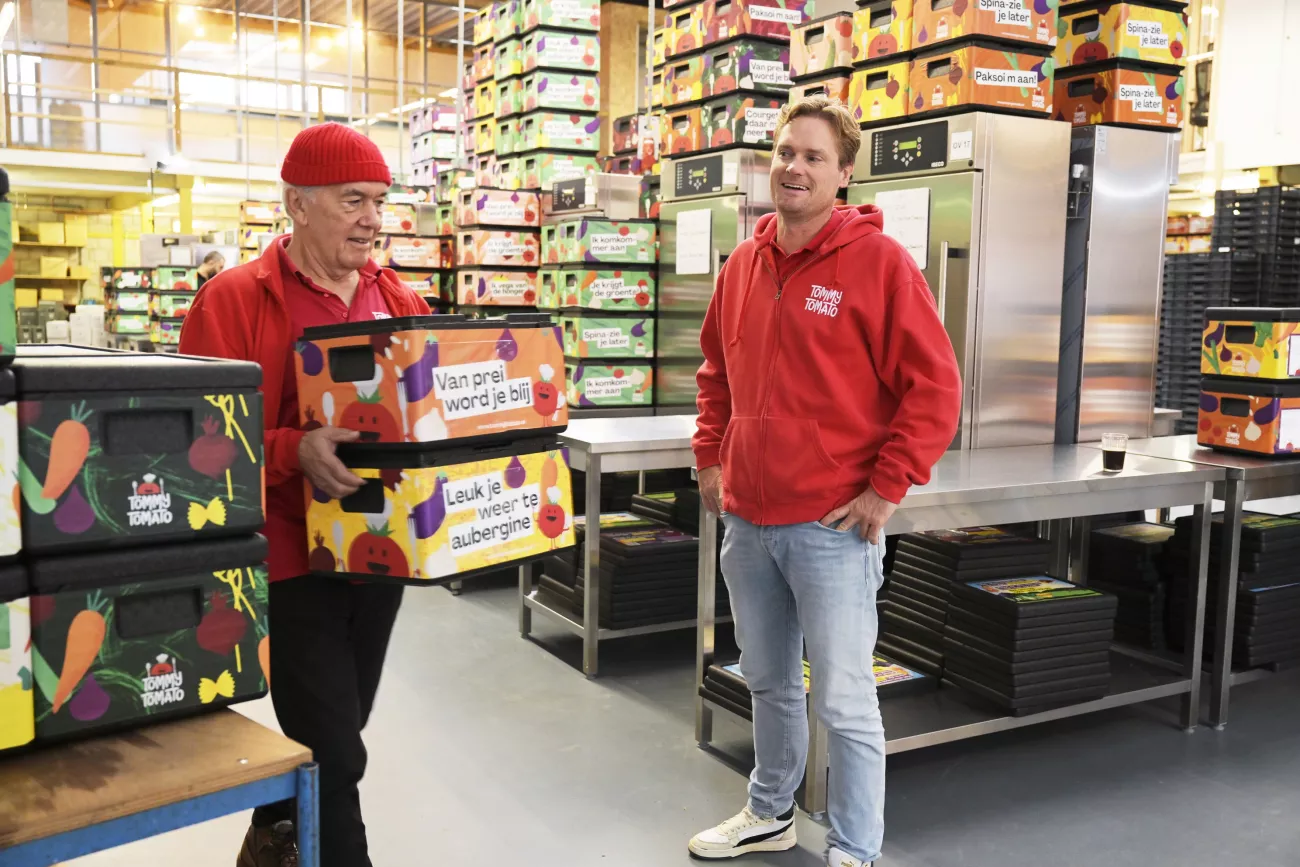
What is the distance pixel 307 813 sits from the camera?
1371mm

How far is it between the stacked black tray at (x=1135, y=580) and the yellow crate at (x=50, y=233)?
18954 millimetres

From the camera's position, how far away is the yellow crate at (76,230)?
18906 mm

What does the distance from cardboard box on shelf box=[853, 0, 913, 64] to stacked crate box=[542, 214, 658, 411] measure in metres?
1.71

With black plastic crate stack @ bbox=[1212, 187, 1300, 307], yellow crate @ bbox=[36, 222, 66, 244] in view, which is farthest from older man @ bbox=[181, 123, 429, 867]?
yellow crate @ bbox=[36, 222, 66, 244]

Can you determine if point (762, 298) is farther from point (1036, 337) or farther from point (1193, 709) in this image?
point (1193, 709)

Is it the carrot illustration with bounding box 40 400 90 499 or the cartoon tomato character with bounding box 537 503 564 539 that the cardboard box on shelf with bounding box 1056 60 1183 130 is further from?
the carrot illustration with bounding box 40 400 90 499

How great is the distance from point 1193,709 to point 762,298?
2.30 metres

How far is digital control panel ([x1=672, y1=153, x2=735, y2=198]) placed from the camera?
5195 mm

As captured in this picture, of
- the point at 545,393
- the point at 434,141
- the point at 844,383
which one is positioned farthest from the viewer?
A: the point at 434,141

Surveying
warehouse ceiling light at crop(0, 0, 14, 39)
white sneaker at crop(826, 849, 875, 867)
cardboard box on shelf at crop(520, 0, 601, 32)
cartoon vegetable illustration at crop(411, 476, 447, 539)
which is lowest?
white sneaker at crop(826, 849, 875, 867)

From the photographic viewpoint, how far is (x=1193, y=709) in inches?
143

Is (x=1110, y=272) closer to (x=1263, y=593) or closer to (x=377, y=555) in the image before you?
(x=1263, y=593)

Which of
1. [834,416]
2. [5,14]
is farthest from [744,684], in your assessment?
[5,14]

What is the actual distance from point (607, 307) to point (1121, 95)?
8.44ft
